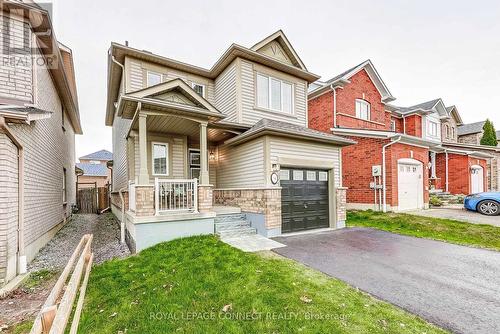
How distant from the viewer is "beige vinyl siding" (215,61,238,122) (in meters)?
9.99

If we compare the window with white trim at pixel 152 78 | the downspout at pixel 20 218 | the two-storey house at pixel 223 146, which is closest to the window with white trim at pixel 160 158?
the two-storey house at pixel 223 146

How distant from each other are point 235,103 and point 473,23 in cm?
1672

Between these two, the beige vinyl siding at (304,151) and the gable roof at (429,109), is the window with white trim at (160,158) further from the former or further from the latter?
the gable roof at (429,109)

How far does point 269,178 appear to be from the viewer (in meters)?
7.83

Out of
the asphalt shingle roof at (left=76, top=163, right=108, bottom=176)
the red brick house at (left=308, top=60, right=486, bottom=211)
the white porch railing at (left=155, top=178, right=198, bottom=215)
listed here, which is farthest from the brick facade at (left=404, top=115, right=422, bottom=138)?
the asphalt shingle roof at (left=76, top=163, right=108, bottom=176)

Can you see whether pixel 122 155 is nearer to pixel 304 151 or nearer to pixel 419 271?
pixel 304 151

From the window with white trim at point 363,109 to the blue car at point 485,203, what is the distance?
24.4 feet

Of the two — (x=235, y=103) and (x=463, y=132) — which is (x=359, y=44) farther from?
(x=463, y=132)

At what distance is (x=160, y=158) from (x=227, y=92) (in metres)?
4.31

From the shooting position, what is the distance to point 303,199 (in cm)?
897

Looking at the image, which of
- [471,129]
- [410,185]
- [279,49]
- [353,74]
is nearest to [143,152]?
[279,49]

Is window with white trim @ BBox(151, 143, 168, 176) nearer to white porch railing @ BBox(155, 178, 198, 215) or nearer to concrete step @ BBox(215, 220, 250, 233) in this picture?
white porch railing @ BBox(155, 178, 198, 215)

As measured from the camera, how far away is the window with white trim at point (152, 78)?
9484 mm

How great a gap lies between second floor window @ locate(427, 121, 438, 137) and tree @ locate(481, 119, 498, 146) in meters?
12.2
